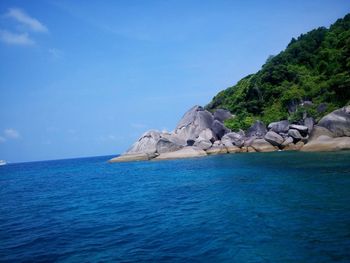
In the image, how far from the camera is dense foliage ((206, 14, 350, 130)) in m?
43.4

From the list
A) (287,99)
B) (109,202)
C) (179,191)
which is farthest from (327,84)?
(109,202)

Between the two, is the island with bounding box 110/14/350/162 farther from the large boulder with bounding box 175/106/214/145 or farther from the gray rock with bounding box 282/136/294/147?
the gray rock with bounding box 282/136/294/147

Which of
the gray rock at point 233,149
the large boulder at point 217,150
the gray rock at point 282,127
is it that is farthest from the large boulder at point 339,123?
the large boulder at point 217,150

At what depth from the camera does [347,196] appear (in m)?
12.1

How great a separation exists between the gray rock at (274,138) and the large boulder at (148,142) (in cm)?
1796

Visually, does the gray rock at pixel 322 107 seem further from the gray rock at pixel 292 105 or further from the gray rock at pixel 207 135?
the gray rock at pixel 207 135

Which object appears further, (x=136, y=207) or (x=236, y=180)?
(x=236, y=180)

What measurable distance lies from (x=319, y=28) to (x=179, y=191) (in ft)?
211

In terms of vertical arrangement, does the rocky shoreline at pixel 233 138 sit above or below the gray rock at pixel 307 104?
below

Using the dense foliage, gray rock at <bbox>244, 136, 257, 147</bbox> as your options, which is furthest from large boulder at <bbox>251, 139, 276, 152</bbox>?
the dense foliage

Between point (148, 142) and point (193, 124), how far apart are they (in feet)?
29.2

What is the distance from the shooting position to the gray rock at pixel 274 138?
4156cm

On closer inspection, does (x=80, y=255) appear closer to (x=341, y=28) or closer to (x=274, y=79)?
(x=274, y=79)

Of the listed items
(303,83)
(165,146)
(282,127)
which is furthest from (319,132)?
(165,146)
